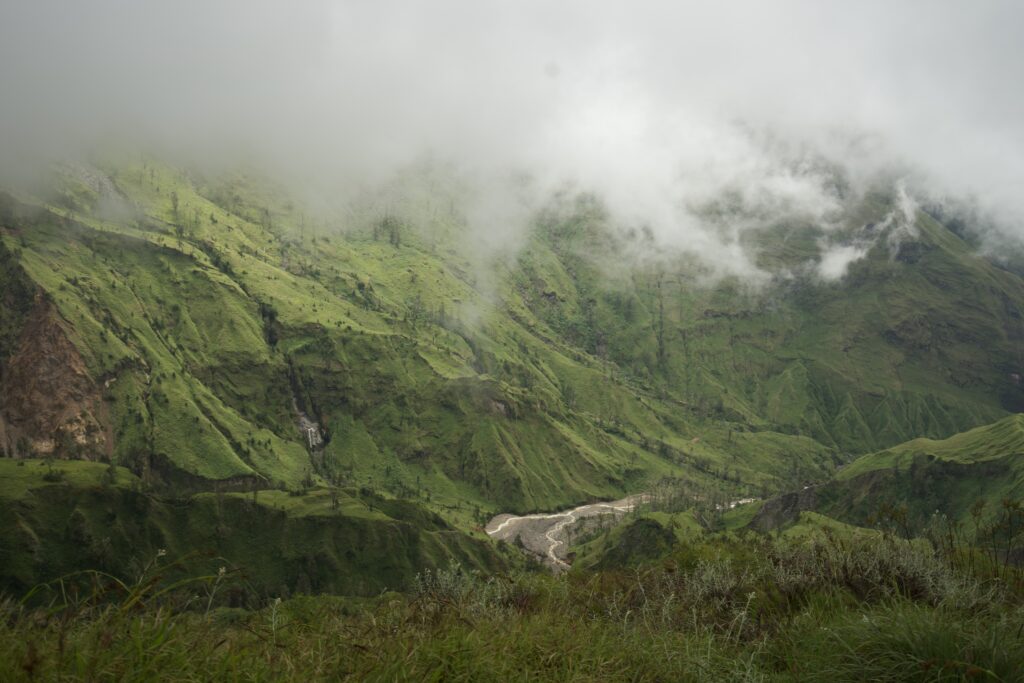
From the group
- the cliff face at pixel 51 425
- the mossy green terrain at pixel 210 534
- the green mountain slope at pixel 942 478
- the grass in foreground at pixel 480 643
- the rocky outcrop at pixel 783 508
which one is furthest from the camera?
the cliff face at pixel 51 425

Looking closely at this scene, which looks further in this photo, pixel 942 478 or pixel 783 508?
pixel 783 508

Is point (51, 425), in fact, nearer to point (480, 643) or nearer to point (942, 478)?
point (480, 643)

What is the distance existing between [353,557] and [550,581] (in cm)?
12820

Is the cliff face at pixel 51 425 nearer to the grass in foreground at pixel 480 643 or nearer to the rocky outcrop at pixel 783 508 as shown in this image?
the rocky outcrop at pixel 783 508

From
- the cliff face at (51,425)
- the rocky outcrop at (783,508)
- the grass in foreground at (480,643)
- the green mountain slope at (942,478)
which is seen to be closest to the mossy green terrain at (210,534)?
the cliff face at (51,425)

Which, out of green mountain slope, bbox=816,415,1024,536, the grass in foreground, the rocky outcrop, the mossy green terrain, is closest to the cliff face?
the mossy green terrain

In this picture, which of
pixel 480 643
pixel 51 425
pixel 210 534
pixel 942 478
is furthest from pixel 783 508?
pixel 51 425

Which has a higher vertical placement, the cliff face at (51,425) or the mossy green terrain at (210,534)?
the mossy green terrain at (210,534)

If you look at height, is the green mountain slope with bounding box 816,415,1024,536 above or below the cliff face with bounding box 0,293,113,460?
above

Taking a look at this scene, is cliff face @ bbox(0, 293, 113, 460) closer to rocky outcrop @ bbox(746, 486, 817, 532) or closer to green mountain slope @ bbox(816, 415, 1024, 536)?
rocky outcrop @ bbox(746, 486, 817, 532)

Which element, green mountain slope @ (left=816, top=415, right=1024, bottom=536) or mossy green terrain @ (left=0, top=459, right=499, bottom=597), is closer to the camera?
mossy green terrain @ (left=0, top=459, right=499, bottom=597)

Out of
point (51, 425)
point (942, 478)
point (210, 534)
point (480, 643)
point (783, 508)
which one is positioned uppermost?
point (480, 643)

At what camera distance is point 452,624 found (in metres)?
8.54

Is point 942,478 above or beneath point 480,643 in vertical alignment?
beneath
